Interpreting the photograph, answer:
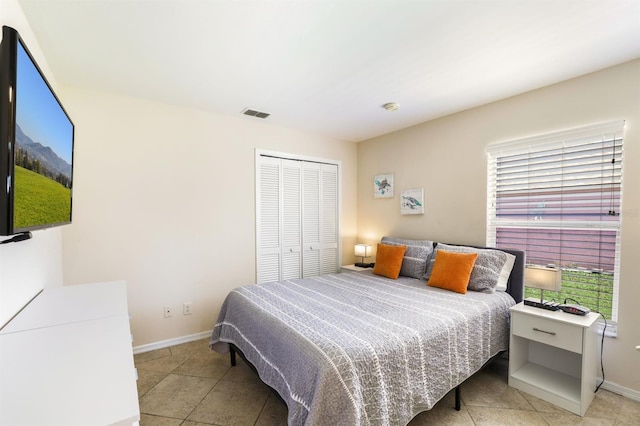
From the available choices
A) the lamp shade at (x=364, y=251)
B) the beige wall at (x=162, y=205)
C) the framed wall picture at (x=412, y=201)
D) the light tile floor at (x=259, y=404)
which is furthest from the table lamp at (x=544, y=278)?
→ the beige wall at (x=162, y=205)

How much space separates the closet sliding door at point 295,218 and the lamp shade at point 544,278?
2.53 meters

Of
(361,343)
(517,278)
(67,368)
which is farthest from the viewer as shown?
(517,278)

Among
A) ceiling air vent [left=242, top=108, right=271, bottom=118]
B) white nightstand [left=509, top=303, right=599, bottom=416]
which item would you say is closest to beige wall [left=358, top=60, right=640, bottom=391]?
white nightstand [left=509, top=303, right=599, bottom=416]

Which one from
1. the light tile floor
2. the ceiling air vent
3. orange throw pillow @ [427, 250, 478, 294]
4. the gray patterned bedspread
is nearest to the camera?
the gray patterned bedspread

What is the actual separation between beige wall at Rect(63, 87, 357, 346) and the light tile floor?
0.77m

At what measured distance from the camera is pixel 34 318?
1.32m

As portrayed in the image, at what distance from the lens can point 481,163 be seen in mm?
3082

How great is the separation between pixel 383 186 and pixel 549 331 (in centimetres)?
249

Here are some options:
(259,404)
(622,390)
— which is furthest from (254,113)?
(622,390)

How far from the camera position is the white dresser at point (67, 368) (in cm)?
72

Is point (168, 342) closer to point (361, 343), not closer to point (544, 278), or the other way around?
point (361, 343)

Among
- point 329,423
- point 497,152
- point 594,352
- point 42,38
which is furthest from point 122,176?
point 594,352

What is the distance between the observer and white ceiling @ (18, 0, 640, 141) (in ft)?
5.43

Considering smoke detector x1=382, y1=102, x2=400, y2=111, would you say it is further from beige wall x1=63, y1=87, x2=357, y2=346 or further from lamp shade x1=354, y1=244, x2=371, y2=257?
lamp shade x1=354, y1=244, x2=371, y2=257
